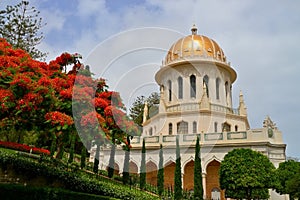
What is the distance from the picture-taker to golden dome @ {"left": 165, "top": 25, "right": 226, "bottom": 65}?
3331cm

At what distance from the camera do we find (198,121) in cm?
2964

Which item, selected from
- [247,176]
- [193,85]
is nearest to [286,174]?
[247,176]

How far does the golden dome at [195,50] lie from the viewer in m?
33.3

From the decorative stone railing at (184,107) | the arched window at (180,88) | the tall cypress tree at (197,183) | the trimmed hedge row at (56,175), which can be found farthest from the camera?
the arched window at (180,88)

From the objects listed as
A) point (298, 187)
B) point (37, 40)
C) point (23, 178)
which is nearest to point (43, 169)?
point (23, 178)

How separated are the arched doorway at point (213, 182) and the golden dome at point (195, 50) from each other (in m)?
11.9

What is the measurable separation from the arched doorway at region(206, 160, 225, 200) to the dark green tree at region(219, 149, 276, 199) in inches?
258

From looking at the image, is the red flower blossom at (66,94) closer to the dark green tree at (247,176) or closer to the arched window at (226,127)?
the dark green tree at (247,176)

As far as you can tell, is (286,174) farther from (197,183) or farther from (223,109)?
(223,109)

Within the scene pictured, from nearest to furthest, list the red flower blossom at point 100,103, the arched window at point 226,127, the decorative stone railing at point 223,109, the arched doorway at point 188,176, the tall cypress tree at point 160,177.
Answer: the red flower blossom at point 100,103 < the tall cypress tree at point 160,177 < the arched doorway at point 188,176 < the arched window at point 226,127 < the decorative stone railing at point 223,109

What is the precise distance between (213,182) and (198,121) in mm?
5862

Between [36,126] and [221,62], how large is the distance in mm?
25129

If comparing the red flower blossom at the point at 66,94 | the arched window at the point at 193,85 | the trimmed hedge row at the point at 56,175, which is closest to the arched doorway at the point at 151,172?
the arched window at the point at 193,85

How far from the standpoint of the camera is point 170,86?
115 feet
